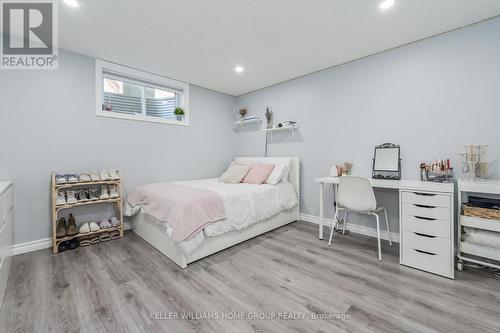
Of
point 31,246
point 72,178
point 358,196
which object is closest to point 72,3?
point 72,178

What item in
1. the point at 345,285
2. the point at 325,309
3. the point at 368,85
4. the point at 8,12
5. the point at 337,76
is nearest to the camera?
the point at 325,309

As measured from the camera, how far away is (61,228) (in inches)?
97.5

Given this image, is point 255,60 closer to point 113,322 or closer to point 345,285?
point 345,285

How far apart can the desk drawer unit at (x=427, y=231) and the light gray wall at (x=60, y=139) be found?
130 inches

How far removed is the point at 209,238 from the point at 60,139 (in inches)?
88.0

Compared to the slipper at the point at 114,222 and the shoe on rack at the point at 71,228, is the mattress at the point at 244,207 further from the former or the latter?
the shoe on rack at the point at 71,228

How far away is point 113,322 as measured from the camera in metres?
1.39

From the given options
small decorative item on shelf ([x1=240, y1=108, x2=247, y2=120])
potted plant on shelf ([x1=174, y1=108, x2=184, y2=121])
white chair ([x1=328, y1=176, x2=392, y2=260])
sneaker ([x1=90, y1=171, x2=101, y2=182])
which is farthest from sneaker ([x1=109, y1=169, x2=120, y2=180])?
white chair ([x1=328, y1=176, x2=392, y2=260])

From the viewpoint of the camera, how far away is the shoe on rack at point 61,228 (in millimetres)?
2424

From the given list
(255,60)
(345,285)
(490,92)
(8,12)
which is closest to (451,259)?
(345,285)

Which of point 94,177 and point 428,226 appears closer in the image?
point 428,226

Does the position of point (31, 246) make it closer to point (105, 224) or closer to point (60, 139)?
point (105, 224)

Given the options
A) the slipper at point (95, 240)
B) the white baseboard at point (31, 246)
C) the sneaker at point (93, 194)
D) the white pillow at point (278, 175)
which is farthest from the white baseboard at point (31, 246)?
the white pillow at point (278, 175)

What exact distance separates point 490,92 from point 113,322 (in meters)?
3.82
